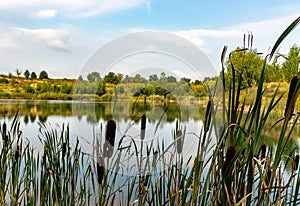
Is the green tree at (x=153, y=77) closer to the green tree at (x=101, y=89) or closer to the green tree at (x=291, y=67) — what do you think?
the green tree at (x=101, y=89)

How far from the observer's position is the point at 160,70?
2020 millimetres

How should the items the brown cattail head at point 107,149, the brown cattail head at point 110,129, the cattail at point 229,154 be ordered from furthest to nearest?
1. the brown cattail head at point 107,149
2. the brown cattail head at point 110,129
3. the cattail at point 229,154

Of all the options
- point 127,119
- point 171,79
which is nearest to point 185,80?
point 171,79

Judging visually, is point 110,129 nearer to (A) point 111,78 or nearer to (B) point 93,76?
(B) point 93,76

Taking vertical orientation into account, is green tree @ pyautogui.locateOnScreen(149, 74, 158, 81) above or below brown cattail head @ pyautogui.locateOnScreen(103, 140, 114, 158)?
above

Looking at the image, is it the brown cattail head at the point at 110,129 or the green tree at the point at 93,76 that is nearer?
the brown cattail head at the point at 110,129

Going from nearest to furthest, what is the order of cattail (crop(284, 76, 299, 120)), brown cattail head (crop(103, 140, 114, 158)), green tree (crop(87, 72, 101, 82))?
cattail (crop(284, 76, 299, 120)) < brown cattail head (crop(103, 140, 114, 158)) < green tree (crop(87, 72, 101, 82))

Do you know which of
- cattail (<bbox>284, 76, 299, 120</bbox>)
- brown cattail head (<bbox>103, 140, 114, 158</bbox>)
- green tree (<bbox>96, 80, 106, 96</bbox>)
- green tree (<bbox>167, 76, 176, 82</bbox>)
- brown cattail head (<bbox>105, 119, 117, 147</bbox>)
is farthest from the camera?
green tree (<bbox>167, 76, 176, 82</bbox>)

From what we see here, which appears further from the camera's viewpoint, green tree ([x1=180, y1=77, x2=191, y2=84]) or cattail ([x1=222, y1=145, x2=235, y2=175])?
green tree ([x1=180, y1=77, x2=191, y2=84])

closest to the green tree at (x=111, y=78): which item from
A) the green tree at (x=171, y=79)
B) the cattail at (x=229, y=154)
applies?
the green tree at (x=171, y=79)

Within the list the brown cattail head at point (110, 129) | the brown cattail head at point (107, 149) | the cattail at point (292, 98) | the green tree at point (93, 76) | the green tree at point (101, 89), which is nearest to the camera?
the cattail at point (292, 98)

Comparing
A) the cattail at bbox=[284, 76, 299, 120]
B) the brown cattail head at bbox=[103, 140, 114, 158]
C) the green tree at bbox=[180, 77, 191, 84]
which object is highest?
the green tree at bbox=[180, 77, 191, 84]

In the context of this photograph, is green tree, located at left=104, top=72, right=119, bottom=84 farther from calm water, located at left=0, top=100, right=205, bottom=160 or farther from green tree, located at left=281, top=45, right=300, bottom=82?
green tree, located at left=281, top=45, right=300, bottom=82

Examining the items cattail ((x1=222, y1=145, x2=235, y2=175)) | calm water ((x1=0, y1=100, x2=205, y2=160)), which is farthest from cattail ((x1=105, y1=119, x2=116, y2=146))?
calm water ((x1=0, y1=100, x2=205, y2=160))
